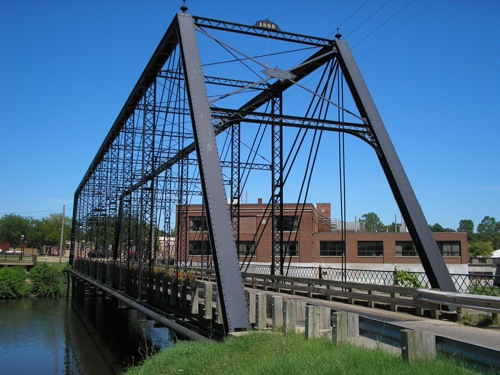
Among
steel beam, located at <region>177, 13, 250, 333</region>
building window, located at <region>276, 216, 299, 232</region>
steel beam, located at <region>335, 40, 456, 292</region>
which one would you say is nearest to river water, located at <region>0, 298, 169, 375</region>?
building window, located at <region>276, 216, 299, 232</region>

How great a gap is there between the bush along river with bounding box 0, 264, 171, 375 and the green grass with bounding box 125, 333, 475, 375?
798cm

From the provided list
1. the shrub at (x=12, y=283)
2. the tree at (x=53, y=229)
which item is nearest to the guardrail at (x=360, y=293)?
the shrub at (x=12, y=283)

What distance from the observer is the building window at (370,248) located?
60.6m

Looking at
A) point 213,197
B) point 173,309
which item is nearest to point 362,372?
point 213,197

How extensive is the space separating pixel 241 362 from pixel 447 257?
5687 centimetres

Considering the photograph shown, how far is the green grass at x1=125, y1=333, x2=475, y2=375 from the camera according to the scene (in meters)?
5.78

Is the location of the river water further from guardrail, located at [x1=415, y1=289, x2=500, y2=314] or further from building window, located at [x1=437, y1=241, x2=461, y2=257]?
building window, located at [x1=437, y1=241, x2=461, y2=257]

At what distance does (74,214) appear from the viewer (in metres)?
68.6

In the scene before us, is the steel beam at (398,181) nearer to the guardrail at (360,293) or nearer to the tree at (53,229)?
the guardrail at (360,293)

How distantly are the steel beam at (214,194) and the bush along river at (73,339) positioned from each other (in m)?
7.38

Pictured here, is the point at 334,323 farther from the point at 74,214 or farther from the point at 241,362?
the point at 74,214

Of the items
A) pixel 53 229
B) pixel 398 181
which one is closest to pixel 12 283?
pixel 398 181

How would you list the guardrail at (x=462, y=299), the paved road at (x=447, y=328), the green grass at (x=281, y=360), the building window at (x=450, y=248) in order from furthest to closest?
the building window at (x=450, y=248) < the guardrail at (x=462, y=299) < the paved road at (x=447, y=328) < the green grass at (x=281, y=360)

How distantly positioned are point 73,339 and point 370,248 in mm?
38469
